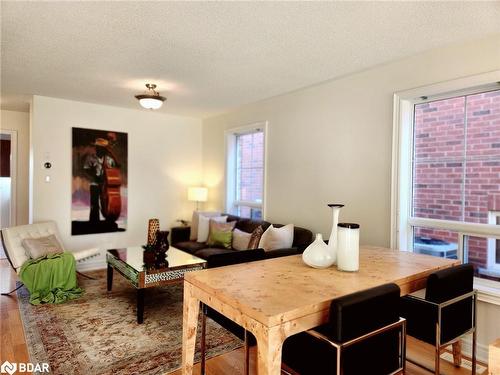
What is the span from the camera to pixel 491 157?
101 inches

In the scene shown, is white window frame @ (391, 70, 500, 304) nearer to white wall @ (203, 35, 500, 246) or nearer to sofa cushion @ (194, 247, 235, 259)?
white wall @ (203, 35, 500, 246)

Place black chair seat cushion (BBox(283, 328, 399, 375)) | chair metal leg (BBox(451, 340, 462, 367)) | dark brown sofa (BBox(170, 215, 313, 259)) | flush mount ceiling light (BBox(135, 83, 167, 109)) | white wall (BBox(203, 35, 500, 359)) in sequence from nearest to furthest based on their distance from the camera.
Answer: black chair seat cushion (BBox(283, 328, 399, 375)) < chair metal leg (BBox(451, 340, 462, 367)) < white wall (BBox(203, 35, 500, 359)) < dark brown sofa (BBox(170, 215, 313, 259)) < flush mount ceiling light (BBox(135, 83, 167, 109))

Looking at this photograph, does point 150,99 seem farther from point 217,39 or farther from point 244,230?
point 244,230

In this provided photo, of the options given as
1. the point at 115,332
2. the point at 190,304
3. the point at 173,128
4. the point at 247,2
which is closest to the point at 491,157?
the point at 247,2

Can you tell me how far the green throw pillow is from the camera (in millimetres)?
4418

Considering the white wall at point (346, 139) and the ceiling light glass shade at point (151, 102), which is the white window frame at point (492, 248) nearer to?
the white wall at point (346, 139)

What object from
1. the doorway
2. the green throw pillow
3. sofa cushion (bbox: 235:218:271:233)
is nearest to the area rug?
the green throw pillow

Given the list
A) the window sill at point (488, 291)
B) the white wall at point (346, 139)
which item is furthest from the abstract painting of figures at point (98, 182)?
the window sill at point (488, 291)

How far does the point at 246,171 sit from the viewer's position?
17.2 ft

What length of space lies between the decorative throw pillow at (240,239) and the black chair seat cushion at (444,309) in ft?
7.47

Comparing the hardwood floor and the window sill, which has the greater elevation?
the window sill

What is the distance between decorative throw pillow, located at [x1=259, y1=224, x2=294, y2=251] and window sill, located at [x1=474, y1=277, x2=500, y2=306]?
1.72 metres

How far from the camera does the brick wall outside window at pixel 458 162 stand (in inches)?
102

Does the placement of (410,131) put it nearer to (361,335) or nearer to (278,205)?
(278,205)
